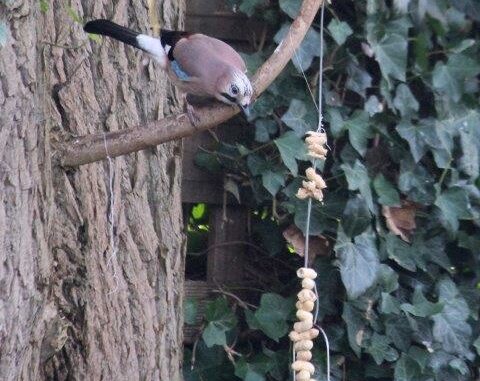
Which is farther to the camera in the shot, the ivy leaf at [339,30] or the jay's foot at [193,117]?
the ivy leaf at [339,30]

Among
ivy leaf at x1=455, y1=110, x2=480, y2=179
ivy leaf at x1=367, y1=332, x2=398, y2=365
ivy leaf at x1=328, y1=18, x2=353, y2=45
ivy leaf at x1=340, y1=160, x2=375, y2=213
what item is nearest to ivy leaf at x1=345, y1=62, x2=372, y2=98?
ivy leaf at x1=328, y1=18, x2=353, y2=45

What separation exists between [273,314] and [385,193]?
465 mm

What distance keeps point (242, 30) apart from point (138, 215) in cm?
81

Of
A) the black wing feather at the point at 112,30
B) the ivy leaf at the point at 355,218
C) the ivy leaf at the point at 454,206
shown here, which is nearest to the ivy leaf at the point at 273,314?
the ivy leaf at the point at 355,218

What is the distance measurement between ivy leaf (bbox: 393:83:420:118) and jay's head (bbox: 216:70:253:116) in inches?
26.3

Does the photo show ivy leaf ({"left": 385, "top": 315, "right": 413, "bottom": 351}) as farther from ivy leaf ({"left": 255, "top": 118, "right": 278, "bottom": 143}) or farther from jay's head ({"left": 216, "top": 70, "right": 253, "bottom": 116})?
jay's head ({"left": 216, "top": 70, "right": 253, "bottom": 116})

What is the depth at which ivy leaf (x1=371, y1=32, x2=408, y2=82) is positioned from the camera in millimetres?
2764

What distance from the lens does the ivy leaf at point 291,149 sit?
2.65 metres

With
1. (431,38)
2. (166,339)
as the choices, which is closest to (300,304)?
(166,339)

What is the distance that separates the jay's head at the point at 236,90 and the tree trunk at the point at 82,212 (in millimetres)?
177

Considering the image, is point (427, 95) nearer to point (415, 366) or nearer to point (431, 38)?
point (431, 38)

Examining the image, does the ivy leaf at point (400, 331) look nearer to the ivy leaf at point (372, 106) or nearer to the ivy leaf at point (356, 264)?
the ivy leaf at point (356, 264)

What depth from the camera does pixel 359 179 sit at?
2717 millimetres

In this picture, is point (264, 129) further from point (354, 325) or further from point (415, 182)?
point (354, 325)
